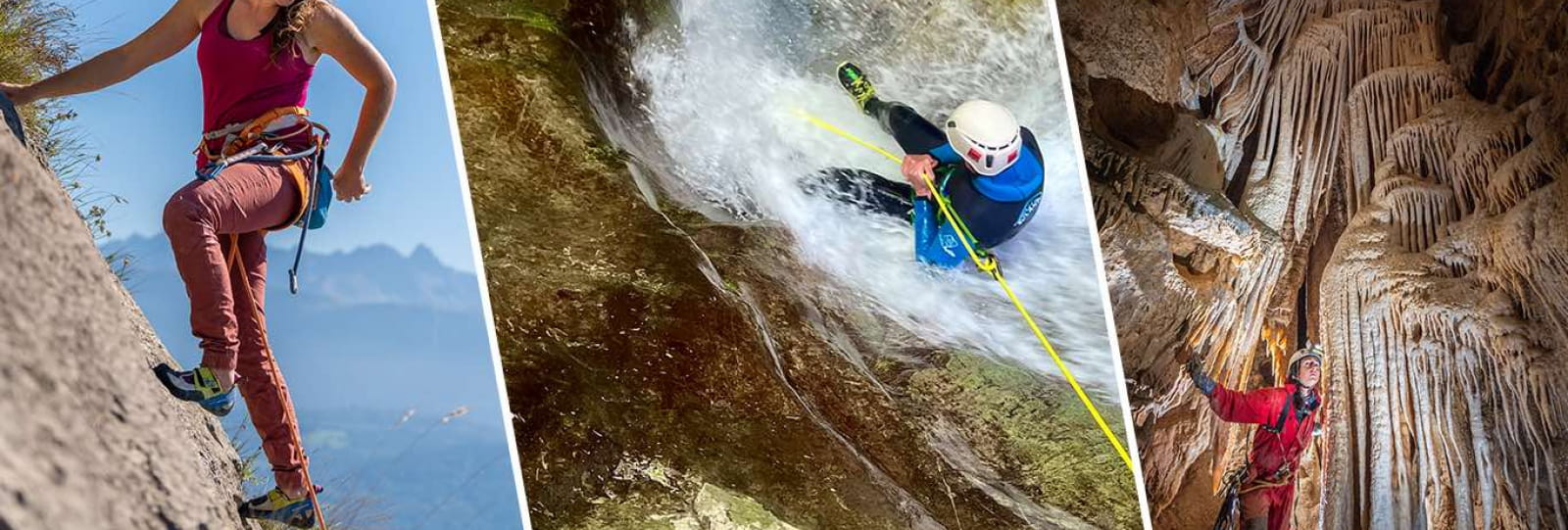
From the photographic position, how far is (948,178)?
2.58 metres

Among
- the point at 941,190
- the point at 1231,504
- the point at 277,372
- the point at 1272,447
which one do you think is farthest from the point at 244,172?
the point at 1272,447

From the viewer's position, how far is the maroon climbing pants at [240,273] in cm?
158

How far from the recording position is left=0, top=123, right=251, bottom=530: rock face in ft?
3.42

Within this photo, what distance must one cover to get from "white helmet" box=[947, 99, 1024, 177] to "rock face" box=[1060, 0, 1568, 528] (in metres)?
0.64

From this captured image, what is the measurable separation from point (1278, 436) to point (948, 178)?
56.8 inches

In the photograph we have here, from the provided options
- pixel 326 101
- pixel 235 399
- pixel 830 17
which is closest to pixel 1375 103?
pixel 830 17

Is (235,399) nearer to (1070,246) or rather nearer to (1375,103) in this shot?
(1070,246)

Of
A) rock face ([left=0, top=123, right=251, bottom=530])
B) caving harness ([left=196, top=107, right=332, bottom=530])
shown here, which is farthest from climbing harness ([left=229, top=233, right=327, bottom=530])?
rock face ([left=0, top=123, right=251, bottom=530])

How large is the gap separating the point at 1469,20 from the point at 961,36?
1.80 metres

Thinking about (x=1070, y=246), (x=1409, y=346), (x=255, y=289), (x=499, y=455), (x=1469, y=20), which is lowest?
(x=1409, y=346)

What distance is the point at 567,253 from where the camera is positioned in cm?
249

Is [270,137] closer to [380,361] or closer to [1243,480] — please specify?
[380,361]

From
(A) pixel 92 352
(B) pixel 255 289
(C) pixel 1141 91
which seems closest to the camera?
(A) pixel 92 352

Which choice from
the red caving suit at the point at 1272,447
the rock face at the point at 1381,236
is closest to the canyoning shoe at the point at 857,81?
the rock face at the point at 1381,236
